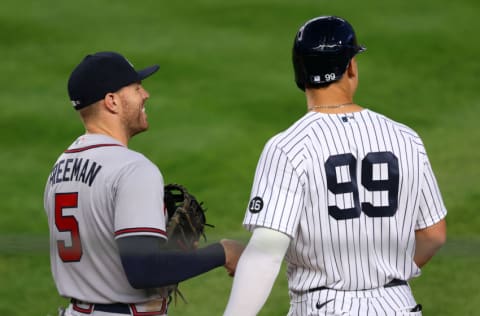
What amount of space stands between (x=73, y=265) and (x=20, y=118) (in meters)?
6.97

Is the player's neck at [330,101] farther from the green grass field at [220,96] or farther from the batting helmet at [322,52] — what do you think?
the green grass field at [220,96]

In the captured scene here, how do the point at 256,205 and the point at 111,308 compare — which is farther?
the point at 111,308

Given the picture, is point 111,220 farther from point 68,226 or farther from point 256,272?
point 256,272

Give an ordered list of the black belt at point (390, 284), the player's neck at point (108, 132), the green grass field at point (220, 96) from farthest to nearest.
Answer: the green grass field at point (220, 96) < the player's neck at point (108, 132) < the black belt at point (390, 284)

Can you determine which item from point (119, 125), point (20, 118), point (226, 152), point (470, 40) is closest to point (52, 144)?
point (20, 118)

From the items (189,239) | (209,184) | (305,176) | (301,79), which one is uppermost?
(301,79)

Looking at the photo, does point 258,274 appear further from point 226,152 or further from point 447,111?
point 447,111

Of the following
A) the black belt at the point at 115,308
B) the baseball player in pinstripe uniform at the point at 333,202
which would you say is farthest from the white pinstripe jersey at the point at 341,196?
the black belt at the point at 115,308

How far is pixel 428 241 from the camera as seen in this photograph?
363 centimetres

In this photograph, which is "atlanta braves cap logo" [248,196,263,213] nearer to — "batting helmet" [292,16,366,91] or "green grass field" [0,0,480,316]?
"batting helmet" [292,16,366,91]

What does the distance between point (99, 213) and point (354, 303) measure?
91cm

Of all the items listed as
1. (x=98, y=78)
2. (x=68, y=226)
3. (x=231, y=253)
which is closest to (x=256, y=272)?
(x=231, y=253)

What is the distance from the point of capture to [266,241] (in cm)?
327

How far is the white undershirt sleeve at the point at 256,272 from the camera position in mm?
3236
